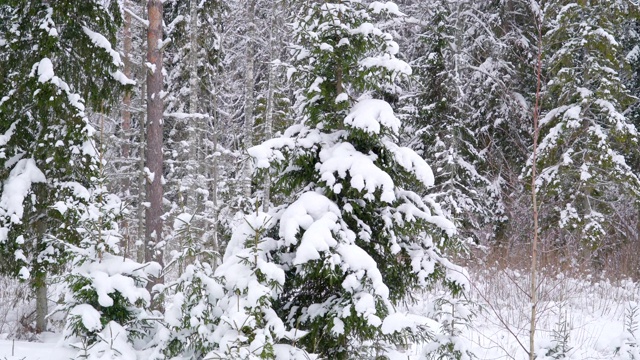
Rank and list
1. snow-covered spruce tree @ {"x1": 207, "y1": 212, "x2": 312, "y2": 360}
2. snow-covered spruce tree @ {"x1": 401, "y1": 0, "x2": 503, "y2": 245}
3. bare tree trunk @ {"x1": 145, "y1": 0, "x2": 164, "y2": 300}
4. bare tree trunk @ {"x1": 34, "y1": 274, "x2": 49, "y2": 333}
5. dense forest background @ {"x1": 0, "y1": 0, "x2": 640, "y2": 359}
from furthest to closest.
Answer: snow-covered spruce tree @ {"x1": 401, "y1": 0, "x2": 503, "y2": 245} → bare tree trunk @ {"x1": 145, "y1": 0, "x2": 164, "y2": 300} → bare tree trunk @ {"x1": 34, "y1": 274, "x2": 49, "y2": 333} → dense forest background @ {"x1": 0, "y1": 0, "x2": 640, "y2": 359} → snow-covered spruce tree @ {"x1": 207, "y1": 212, "x2": 312, "y2": 360}

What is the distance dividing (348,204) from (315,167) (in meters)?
0.57

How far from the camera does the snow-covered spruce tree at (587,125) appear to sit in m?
12.8

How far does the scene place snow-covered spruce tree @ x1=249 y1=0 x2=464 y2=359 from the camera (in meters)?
5.00

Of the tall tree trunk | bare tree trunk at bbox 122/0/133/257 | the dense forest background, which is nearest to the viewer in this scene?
the dense forest background

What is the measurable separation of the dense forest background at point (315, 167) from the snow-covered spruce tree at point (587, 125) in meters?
0.06

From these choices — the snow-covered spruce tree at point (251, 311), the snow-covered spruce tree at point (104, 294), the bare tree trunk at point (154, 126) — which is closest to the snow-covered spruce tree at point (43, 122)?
the bare tree trunk at point (154, 126)

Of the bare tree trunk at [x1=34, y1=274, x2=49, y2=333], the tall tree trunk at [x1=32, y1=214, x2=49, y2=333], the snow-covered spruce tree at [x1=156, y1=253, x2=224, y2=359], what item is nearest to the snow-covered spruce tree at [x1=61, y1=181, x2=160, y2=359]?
the snow-covered spruce tree at [x1=156, y1=253, x2=224, y2=359]

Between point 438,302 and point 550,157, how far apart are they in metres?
9.68

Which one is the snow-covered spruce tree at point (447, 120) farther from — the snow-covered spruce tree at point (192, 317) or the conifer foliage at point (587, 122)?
the snow-covered spruce tree at point (192, 317)

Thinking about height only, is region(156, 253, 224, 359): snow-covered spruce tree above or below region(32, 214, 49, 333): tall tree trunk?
above

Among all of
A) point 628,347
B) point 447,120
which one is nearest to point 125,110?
point 447,120

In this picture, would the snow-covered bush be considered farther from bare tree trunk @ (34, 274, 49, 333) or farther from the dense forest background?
bare tree trunk @ (34, 274, 49, 333)

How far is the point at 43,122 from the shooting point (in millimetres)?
8992

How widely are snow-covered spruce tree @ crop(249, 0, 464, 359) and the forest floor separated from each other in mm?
836
